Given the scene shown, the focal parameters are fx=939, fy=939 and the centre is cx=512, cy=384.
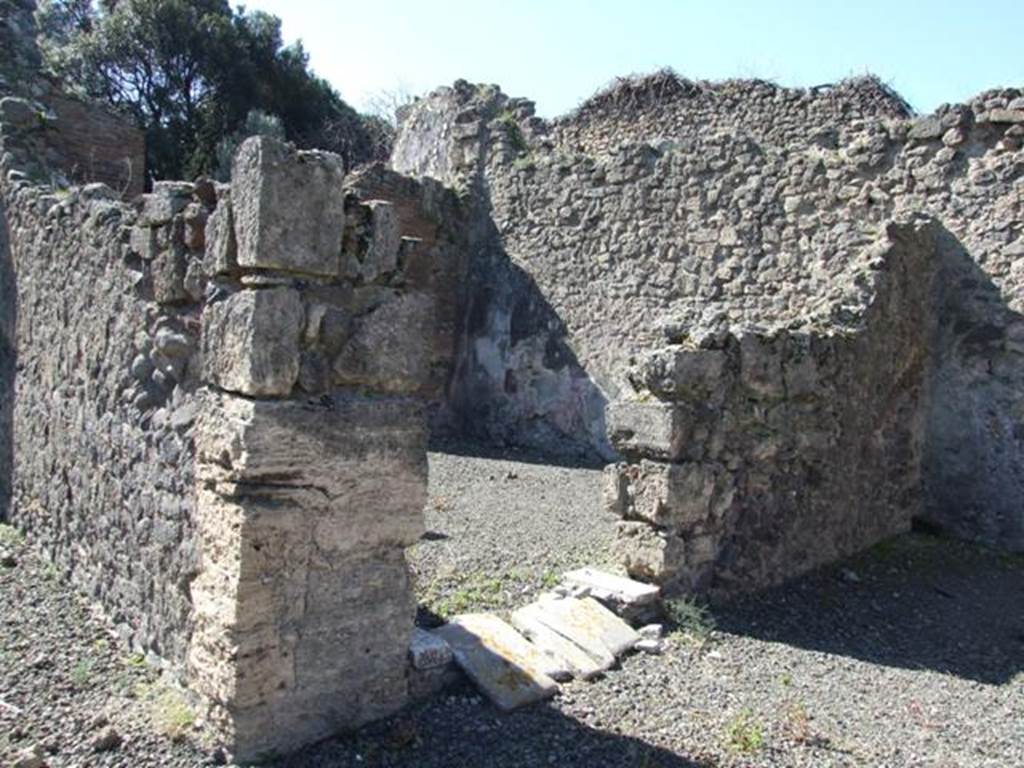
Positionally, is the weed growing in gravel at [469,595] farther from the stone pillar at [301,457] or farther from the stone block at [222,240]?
the stone block at [222,240]

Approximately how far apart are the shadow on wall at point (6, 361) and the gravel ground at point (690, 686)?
2.49 feet

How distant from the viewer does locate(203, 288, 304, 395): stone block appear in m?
3.39

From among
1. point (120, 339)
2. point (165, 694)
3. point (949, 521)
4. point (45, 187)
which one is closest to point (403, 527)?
point (165, 694)

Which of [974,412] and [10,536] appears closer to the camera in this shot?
[10,536]

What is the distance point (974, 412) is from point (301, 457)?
6.75 meters


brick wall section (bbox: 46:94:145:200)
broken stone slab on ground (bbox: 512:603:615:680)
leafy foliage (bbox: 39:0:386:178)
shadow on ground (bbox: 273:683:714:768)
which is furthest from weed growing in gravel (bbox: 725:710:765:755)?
leafy foliage (bbox: 39:0:386:178)

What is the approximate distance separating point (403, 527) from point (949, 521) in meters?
6.23

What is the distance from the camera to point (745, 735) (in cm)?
414

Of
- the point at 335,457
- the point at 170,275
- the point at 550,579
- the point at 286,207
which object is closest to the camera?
the point at 286,207

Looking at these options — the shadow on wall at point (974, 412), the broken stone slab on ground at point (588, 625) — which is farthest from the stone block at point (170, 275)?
the shadow on wall at point (974, 412)

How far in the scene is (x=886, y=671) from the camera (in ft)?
16.8

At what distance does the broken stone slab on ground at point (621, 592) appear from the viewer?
17.8ft

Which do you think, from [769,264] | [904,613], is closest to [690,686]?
[904,613]

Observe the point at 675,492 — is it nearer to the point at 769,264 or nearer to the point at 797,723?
the point at 797,723
